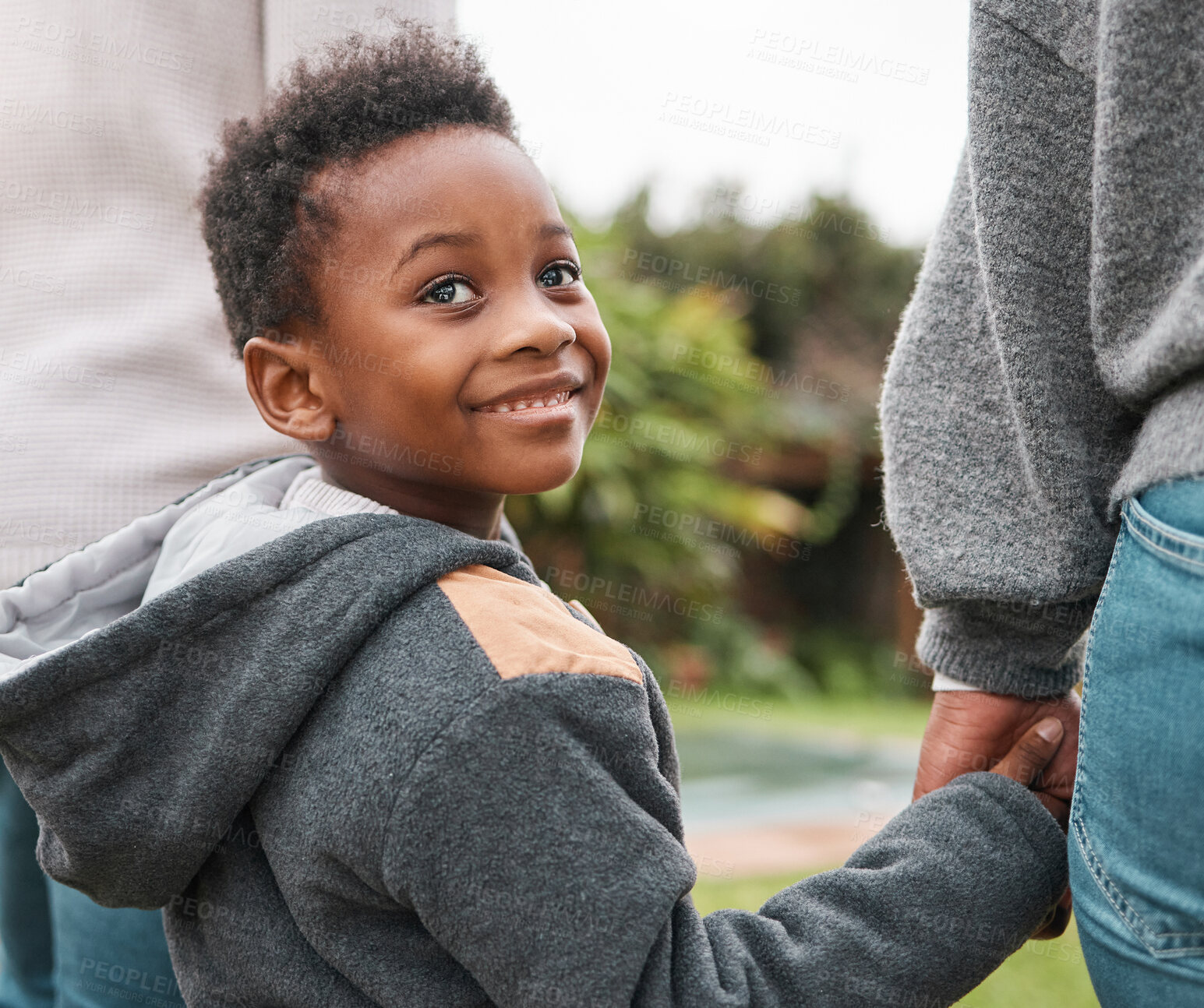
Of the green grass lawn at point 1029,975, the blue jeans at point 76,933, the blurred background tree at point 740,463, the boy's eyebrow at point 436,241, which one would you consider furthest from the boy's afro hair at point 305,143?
the blurred background tree at point 740,463

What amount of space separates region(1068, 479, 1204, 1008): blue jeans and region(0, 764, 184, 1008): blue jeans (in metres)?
1.30

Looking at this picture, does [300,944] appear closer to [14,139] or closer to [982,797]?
[982,797]

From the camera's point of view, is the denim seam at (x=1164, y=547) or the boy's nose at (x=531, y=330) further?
the boy's nose at (x=531, y=330)

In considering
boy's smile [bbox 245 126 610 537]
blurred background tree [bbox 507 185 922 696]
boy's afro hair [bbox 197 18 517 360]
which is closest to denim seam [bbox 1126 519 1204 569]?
boy's smile [bbox 245 126 610 537]

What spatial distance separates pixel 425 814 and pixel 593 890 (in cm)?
18

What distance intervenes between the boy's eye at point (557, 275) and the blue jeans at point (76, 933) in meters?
1.11

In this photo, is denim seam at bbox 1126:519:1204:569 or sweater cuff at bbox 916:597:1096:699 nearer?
denim seam at bbox 1126:519:1204:569

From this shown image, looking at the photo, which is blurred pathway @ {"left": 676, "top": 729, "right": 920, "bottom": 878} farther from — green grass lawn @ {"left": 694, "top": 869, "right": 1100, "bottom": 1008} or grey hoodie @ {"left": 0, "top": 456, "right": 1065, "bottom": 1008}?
grey hoodie @ {"left": 0, "top": 456, "right": 1065, "bottom": 1008}

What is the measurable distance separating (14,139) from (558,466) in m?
1.14

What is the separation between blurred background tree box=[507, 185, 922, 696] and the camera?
7523 mm

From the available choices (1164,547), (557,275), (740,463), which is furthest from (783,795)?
(1164,547)

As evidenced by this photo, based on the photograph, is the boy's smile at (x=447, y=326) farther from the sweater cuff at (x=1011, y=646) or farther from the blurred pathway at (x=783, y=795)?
the blurred pathway at (x=783, y=795)

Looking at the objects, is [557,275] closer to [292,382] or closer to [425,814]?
[292,382]

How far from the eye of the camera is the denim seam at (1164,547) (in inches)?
35.9
